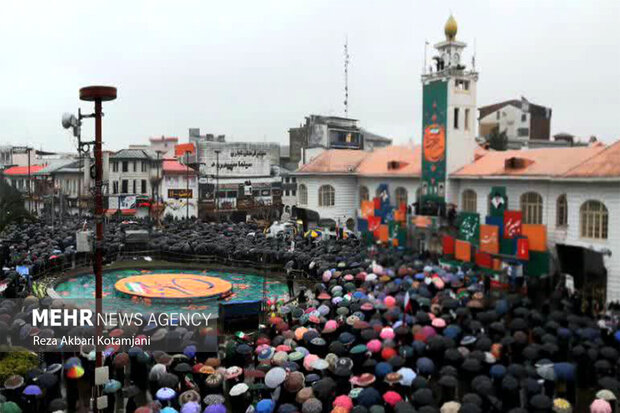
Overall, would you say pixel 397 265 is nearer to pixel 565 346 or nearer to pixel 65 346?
pixel 565 346

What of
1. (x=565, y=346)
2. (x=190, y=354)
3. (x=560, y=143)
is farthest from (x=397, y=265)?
(x=560, y=143)

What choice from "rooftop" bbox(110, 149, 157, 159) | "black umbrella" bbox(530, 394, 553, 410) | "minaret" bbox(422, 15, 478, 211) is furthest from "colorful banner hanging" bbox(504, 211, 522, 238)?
"rooftop" bbox(110, 149, 157, 159)

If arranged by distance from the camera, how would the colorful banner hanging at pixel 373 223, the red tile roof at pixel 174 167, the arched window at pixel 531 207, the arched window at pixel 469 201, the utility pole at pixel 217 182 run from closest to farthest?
the arched window at pixel 531 207 < the arched window at pixel 469 201 < the colorful banner hanging at pixel 373 223 < the red tile roof at pixel 174 167 < the utility pole at pixel 217 182

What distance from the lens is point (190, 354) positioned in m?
20.7

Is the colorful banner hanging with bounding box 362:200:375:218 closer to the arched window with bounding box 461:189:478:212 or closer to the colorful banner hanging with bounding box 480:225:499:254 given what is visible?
the arched window with bounding box 461:189:478:212

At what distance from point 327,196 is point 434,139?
13.9 m

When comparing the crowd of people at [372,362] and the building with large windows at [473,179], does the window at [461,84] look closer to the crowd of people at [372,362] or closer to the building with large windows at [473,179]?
the building with large windows at [473,179]

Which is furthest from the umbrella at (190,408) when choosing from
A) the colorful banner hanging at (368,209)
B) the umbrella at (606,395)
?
the colorful banner hanging at (368,209)

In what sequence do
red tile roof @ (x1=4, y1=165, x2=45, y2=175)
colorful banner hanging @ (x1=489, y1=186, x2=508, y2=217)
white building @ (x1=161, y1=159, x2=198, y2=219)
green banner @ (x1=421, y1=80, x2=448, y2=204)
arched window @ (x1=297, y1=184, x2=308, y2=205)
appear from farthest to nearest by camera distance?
red tile roof @ (x1=4, y1=165, x2=45, y2=175) < white building @ (x1=161, y1=159, x2=198, y2=219) < arched window @ (x1=297, y1=184, x2=308, y2=205) < green banner @ (x1=421, y1=80, x2=448, y2=204) < colorful banner hanging @ (x1=489, y1=186, x2=508, y2=217)

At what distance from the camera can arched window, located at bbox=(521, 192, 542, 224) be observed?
33.8 m

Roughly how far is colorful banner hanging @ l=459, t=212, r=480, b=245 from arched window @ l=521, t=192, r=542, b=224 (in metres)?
2.64

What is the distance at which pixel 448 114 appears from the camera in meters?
38.8

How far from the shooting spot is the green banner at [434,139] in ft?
128

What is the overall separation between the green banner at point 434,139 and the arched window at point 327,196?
11247mm
